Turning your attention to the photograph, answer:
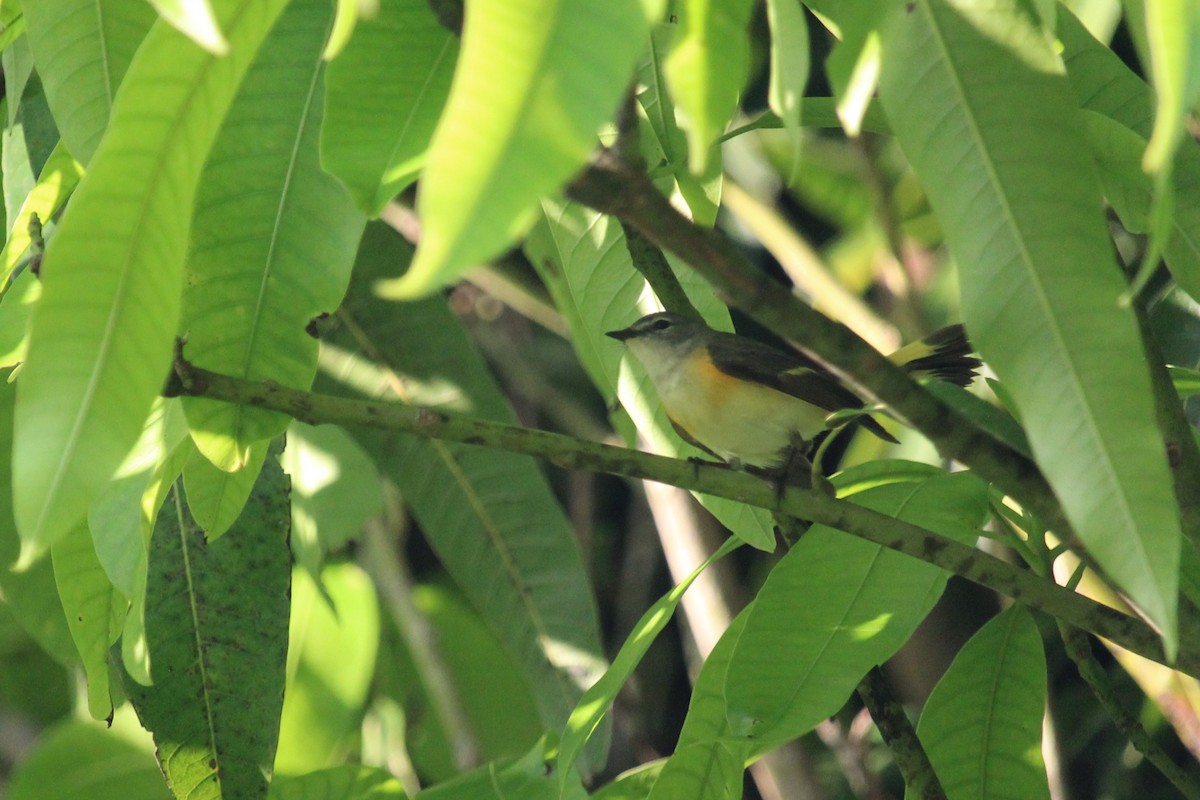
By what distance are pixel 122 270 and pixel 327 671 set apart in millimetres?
2162

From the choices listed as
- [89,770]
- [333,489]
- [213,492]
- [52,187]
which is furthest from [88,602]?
[89,770]

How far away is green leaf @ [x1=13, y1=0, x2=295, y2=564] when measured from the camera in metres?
0.79

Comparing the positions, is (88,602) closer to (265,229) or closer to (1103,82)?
(265,229)

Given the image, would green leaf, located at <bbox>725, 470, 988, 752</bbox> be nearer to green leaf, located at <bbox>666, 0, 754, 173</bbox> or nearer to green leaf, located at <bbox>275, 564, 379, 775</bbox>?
green leaf, located at <bbox>666, 0, 754, 173</bbox>

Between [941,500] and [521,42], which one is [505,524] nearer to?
[941,500]

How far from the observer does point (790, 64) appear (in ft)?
2.75

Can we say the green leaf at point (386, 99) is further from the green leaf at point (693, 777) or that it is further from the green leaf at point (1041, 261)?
the green leaf at point (693, 777)

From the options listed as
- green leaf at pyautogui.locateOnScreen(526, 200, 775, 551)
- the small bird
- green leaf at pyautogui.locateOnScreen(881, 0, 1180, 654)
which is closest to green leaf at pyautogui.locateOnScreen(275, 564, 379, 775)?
the small bird

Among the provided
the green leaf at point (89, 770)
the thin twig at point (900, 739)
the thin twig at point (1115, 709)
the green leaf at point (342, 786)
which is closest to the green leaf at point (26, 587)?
the green leaf at point (342, 786)

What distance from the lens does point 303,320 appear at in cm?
123

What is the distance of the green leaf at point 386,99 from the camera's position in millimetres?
1021

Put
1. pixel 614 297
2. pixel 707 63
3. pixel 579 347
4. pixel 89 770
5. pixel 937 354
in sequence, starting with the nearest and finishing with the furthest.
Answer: pixel 707 63, pixel 614 297, pixel 579 347, pixel 937 354, pixel 89 770

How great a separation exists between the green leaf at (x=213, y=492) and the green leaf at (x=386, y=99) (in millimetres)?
440

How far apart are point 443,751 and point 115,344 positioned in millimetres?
3080
